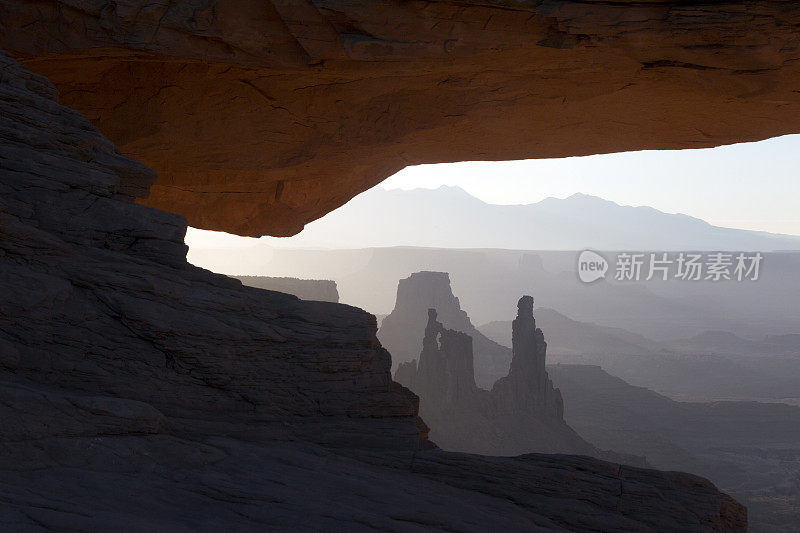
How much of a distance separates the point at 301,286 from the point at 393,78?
57.7 meters

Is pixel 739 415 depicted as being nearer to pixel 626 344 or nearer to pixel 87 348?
pixel 626 344

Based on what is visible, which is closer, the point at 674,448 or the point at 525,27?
the point at 525,27

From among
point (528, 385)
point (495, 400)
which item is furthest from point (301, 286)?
point (528, 385)

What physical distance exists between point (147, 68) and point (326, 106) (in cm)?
445

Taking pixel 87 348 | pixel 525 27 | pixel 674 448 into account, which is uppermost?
pixel 525 27

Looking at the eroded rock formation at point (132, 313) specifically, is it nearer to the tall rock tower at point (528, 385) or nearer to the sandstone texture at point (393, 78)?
the sandstone texture at point (393, 78)

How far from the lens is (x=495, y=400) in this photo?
62.4m

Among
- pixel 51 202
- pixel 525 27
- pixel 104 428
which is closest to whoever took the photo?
pixel 104 428

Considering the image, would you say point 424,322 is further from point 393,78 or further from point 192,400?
point 192,400

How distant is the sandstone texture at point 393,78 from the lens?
498 inches

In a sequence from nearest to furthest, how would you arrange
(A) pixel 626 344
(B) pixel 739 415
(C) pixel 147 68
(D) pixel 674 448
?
(C) pixel 147 68
(D) pixel 674 448
(B) pixel 739 415
(A) pixel 626 344

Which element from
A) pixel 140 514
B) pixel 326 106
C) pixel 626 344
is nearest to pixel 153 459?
pixel 140 514

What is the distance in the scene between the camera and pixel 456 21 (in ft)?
42.0

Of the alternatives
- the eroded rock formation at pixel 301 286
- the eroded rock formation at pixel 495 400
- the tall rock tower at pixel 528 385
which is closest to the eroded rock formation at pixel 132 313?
the eroded rock formation at pixel 495 400
